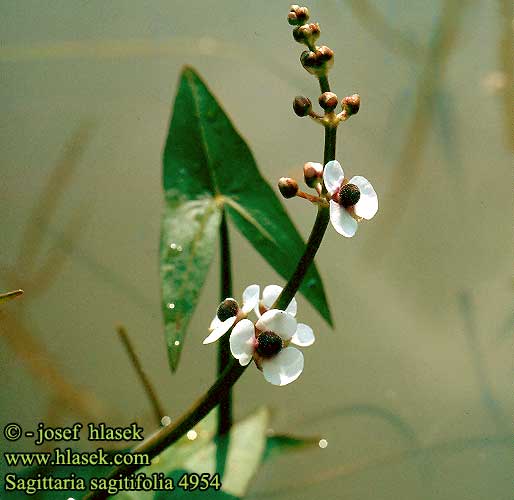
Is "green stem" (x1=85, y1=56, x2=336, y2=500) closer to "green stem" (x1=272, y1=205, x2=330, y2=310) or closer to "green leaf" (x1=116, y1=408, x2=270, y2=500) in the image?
"green stem" (x1=272, y1=205, x2=330, y2=310)

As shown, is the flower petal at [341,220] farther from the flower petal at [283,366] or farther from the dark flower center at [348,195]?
the flower petal at [283,366]

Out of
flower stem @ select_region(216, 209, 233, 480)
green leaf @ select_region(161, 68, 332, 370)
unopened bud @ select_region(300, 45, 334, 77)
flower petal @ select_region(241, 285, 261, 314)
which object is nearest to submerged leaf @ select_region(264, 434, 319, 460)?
flower stem @ select_region(216, 209, 233, 480)

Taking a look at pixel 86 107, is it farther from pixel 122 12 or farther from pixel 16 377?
pixel 16 377

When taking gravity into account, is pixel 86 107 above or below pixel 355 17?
below

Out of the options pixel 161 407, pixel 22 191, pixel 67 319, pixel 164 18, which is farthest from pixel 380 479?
pixel 164 18

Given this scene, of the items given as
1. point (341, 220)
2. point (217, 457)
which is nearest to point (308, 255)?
point (341, 220)
